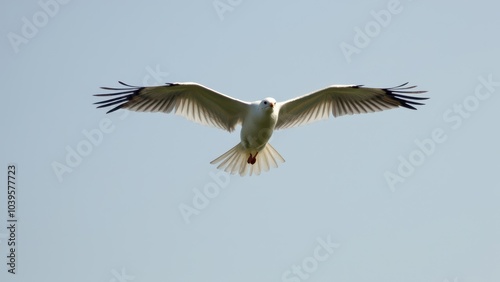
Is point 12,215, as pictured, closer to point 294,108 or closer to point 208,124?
point 208,124

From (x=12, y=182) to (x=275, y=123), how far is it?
489cm

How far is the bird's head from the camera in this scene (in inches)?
492

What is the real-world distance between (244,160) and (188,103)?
1465mm

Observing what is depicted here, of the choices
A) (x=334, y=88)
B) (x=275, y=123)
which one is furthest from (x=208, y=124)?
(x=334, y=88)

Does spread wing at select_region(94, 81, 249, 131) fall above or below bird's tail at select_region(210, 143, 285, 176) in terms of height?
above

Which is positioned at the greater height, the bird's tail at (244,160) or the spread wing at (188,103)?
the spread wing at (188,103)

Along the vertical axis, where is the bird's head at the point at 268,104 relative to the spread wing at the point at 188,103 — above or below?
below

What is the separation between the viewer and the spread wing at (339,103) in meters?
13.6

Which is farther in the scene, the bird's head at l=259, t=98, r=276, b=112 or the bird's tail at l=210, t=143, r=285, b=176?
the bird's tail at l=210, t=143, r=285, b=176

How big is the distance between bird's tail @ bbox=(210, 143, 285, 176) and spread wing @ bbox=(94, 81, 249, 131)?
47cm

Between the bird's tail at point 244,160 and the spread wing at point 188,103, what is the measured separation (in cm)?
47

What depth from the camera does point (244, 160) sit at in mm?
13836

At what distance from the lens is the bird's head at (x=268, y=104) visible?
41.0 ft

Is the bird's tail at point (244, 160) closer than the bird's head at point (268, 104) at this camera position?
No
